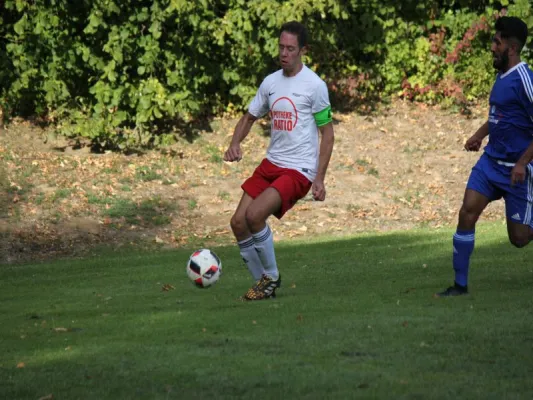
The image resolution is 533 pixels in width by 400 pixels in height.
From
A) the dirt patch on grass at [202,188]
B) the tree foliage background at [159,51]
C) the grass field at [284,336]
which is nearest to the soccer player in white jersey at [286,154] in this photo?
the grass field at [284,336]

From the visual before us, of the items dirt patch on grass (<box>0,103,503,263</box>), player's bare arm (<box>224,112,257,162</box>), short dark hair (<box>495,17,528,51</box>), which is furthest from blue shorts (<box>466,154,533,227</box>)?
dirt patch on grass (<box>0,103,503,263</box>)

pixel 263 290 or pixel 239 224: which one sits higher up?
pixel 239 224

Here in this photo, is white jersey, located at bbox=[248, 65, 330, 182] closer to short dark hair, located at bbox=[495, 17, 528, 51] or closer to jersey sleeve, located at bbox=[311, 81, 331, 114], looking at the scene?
jersey sleeve, located at bbox=[311, 81, 331, 114]

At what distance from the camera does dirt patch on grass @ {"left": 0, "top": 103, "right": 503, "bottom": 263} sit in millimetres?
17459

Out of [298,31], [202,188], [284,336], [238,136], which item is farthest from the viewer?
[202,188]

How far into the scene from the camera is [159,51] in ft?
68.5

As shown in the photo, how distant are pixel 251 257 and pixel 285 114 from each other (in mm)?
1283

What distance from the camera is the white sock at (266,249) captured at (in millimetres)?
9445

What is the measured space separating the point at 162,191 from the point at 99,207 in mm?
1495

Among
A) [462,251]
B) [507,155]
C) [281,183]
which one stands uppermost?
[507,155]

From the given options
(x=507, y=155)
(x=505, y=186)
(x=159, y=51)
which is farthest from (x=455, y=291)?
(x=159, y=51)

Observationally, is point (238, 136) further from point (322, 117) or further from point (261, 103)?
point (322, 117)

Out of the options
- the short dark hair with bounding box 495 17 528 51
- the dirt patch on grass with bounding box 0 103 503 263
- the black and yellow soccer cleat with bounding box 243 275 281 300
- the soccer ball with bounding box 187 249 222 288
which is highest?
the short dark hair with bounding box 495 17 528 51

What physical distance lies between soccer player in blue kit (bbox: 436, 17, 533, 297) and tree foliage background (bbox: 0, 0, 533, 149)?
11.7 metres
